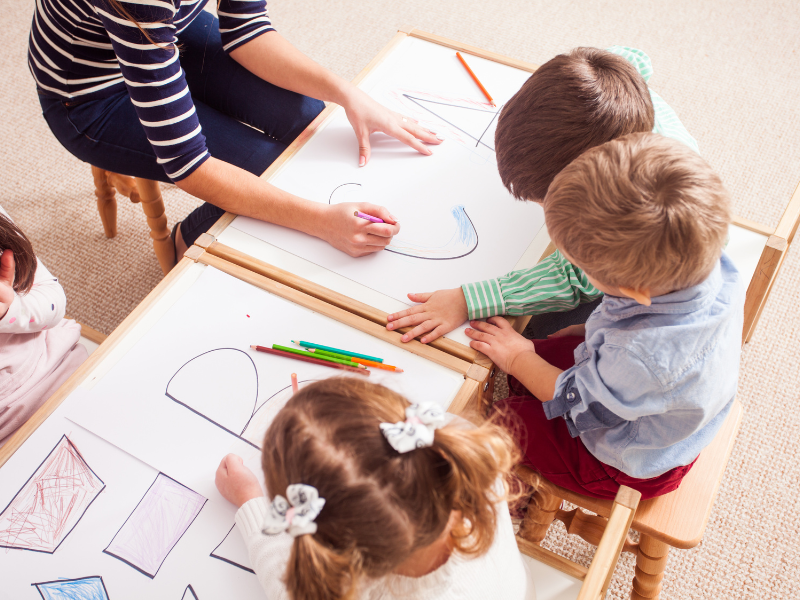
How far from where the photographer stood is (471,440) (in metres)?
0.56

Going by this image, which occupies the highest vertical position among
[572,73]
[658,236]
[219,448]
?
[572,73]

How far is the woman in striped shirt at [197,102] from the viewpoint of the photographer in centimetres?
85

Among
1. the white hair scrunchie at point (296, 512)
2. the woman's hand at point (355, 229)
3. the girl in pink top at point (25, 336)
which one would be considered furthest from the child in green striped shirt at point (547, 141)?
the girl in pink top at point (25, 336)

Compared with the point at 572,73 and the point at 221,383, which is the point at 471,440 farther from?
the point at 572,73

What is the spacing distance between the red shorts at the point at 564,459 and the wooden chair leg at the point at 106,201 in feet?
3.61

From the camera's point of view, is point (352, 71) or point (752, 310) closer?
point (752, 310)

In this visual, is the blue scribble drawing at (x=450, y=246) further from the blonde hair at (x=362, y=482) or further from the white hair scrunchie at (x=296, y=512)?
the white hair scrunchie at (x=296, y=512)

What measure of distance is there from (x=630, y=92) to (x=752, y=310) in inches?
19.9

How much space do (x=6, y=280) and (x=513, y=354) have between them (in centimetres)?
74

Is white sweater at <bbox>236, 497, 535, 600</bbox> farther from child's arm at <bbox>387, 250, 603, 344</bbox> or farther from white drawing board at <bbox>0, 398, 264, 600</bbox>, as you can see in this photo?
child's arm at <bbox>387, 250, 603, 344</bbox>

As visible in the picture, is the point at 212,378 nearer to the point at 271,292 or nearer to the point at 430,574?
the point at 271,292

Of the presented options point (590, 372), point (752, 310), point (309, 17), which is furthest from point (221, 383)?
point (309, 17)

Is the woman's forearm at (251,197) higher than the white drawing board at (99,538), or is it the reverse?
the woman's forearm at (251,197)

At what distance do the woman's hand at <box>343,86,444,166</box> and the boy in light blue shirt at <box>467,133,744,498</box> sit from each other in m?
0.37
